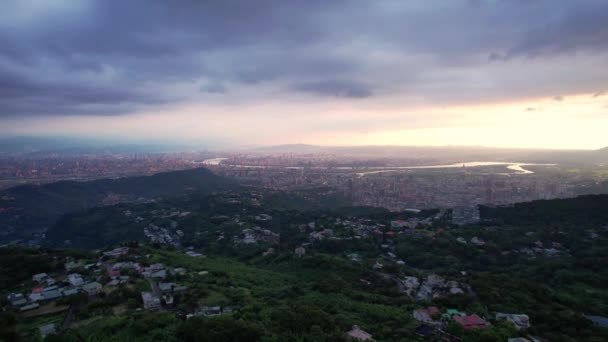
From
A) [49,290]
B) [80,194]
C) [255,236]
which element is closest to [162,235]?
[255,236]

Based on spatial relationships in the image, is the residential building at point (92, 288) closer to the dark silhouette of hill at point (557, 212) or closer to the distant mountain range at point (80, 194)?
the distant mountain range at point (80, 194)

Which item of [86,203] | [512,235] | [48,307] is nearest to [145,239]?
[48,307]

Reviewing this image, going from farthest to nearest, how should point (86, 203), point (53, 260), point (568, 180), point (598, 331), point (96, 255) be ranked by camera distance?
point (568, 180) → point (86, 203) → point (96, 255) → point (53, 260) → point (598, 331)

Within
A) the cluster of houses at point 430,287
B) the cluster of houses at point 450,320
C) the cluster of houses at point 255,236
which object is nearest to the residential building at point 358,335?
the cluster of houses at point 450,320

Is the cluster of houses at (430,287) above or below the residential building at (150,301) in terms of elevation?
below

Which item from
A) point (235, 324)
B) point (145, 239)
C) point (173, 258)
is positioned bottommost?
point (145, 239)

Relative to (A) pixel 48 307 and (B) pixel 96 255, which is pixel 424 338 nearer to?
(A) pixel 48 307

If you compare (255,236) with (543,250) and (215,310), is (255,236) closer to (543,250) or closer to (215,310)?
(215,310)
